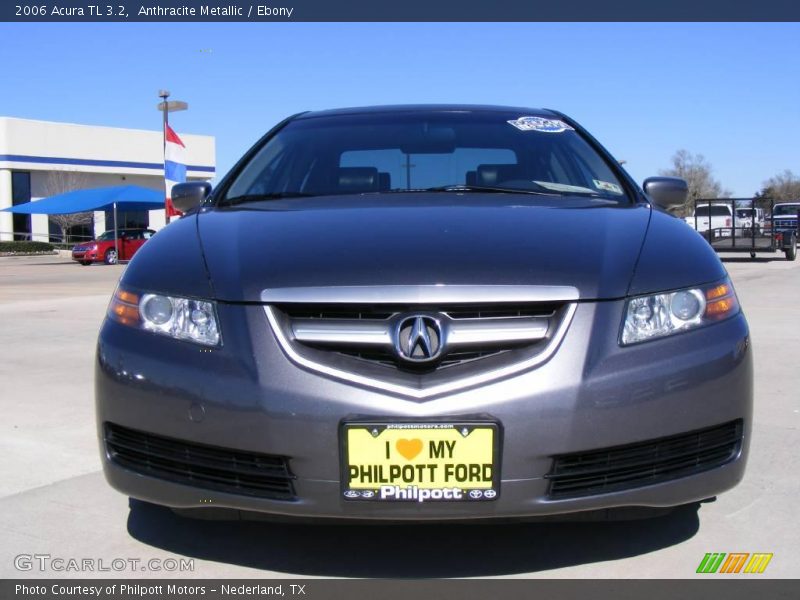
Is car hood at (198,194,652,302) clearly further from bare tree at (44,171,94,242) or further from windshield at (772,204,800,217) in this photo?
bare tree at (44,171,94,242)

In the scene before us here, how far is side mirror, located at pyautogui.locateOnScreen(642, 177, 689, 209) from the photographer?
3678 mm

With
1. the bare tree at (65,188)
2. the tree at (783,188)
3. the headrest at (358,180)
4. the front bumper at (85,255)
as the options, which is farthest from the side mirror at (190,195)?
the tree at (783,188)

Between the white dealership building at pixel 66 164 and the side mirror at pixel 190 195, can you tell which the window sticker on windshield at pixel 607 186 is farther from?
the white dealership building at pixel 66 164

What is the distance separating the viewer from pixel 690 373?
246 cm

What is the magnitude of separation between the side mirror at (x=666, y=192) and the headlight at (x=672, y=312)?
1051mm

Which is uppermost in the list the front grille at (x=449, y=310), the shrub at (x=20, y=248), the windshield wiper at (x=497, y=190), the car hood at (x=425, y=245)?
the windshield wiper at (x=497, y=190)

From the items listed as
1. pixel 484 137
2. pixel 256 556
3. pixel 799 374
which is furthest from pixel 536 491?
Answer: pixel 799 374

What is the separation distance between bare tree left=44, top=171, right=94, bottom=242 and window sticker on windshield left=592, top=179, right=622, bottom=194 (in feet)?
151

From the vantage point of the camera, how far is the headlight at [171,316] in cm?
253

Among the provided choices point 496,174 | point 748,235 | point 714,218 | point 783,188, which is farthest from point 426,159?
point 783,188

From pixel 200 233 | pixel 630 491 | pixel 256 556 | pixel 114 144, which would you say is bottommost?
pixel 256 556

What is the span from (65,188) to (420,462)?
157ft

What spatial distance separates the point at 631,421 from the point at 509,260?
0.56 metres

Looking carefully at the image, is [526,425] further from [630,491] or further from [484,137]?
[484,137]
